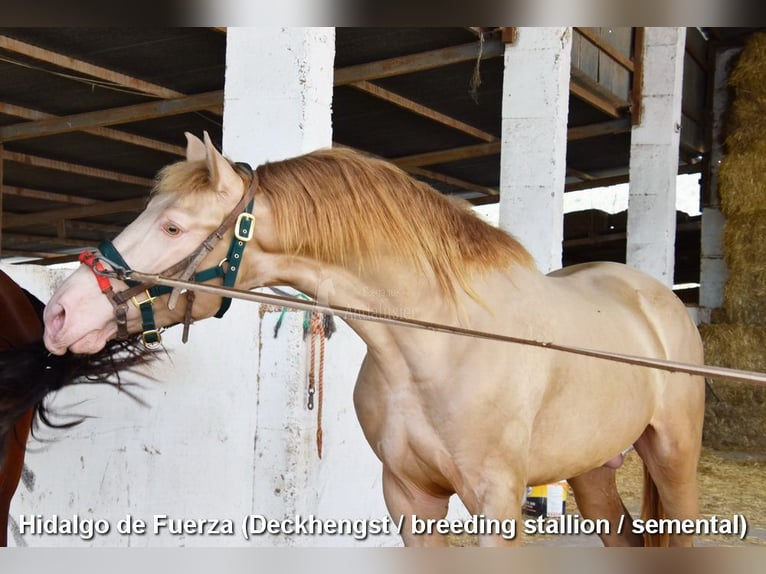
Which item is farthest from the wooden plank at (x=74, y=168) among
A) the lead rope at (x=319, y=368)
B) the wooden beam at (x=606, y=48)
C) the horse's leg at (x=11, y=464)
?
the lead rope at (x=319, y=368)

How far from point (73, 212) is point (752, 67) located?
8.97 metres

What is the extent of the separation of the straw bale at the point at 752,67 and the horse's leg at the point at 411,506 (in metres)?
7.96

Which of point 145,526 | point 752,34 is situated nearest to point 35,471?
point 145,526

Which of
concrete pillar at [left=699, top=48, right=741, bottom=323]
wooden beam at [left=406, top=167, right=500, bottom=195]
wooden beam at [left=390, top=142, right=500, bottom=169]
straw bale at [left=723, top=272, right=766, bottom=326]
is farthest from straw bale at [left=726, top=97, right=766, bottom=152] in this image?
wooden beam at [left=406, top=167, right=500, bottom=195]

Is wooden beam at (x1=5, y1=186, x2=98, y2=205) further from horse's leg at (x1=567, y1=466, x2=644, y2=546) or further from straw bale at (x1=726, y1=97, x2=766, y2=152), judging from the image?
horse's leg at (x1=567, y1=466, x2=644, y2=546)

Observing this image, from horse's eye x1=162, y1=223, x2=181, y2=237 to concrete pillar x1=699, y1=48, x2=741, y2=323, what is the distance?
8.40 metres

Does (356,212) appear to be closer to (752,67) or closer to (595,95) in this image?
(595,95)

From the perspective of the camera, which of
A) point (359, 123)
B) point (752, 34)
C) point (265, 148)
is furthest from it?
point (752, 34)

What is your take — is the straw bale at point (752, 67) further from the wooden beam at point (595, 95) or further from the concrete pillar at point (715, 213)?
the wooden beam at point (595, 95)

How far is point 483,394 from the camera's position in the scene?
2.14 metres

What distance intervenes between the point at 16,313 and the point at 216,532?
1.15m

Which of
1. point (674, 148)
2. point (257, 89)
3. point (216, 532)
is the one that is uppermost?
point (674, 148)

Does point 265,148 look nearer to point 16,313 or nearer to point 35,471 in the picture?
point 16,313

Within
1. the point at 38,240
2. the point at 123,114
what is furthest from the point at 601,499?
the point at 38,240
